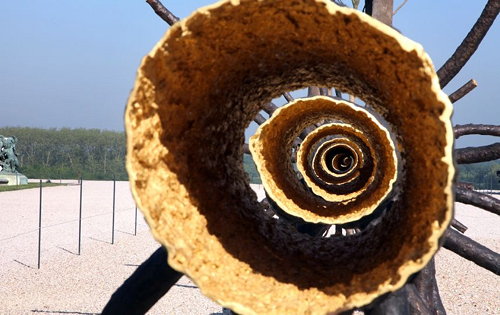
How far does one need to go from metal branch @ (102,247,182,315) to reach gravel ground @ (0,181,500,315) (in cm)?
540

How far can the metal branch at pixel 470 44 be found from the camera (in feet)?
6.79

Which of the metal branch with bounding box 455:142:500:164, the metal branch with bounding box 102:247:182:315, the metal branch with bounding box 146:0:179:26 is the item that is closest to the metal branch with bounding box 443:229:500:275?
the metal branch with bounding box 455:142:500:164

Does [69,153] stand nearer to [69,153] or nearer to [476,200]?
[69,153]

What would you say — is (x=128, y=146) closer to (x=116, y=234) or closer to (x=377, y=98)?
(x=377, y=98)

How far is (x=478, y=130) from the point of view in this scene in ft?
8.31

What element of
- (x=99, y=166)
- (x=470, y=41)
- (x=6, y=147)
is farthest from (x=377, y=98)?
(x=99, y=166)

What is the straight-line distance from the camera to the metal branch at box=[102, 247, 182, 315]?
156 centimetres

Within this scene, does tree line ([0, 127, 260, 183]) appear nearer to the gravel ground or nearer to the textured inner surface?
the gravel ground

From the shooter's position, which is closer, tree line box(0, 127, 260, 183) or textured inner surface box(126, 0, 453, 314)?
textured inner surface box(126, 0, 453, 314)

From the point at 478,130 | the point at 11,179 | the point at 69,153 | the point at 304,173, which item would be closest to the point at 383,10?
the point at 478,130

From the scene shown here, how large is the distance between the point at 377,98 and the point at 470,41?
970 mm

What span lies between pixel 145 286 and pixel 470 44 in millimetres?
1496

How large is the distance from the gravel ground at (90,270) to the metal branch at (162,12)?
16.7 feet

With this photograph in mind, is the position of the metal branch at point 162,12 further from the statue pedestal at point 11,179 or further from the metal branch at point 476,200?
the statue pedestal at point 11,179
